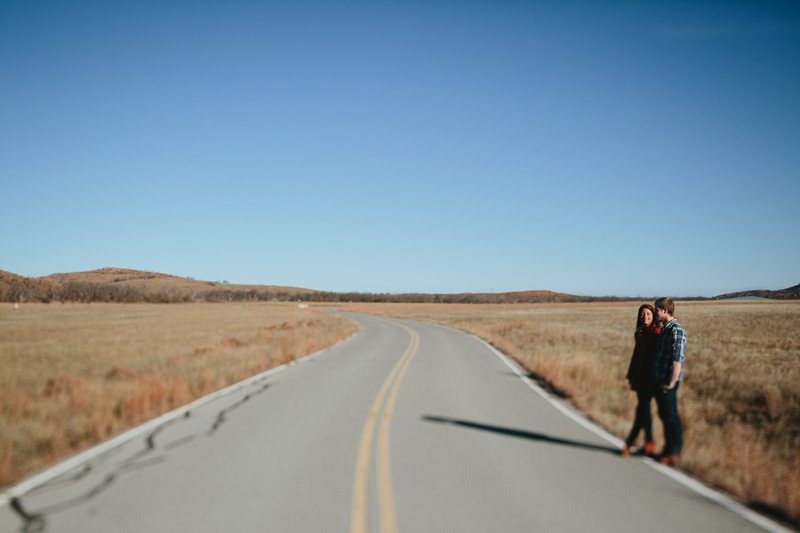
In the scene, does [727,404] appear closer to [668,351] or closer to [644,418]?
[644,418]

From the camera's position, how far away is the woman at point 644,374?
19.5 feet

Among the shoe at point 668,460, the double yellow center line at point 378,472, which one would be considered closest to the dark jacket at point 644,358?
the shoe at point 668,460

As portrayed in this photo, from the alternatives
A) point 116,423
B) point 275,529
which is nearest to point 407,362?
point 116,423

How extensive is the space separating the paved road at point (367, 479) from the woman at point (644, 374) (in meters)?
0.41

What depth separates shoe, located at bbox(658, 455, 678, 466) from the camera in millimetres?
5750

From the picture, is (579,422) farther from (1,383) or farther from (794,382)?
(1,383)

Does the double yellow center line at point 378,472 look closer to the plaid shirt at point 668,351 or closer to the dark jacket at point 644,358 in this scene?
the dark jacket at point 644,358

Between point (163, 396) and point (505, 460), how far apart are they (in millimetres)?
6546

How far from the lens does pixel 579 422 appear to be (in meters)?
7.73

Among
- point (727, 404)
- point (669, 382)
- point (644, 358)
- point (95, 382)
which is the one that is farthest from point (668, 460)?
point (95, 382)

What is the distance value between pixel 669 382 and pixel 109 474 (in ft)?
21.3

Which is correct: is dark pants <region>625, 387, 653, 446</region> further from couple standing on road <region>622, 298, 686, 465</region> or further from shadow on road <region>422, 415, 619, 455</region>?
shadow on road <region>422, 415, 619, 455</region>

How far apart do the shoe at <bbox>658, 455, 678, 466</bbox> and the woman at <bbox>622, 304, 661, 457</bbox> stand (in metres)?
0.14

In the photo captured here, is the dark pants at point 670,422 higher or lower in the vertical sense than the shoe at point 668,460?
higher
